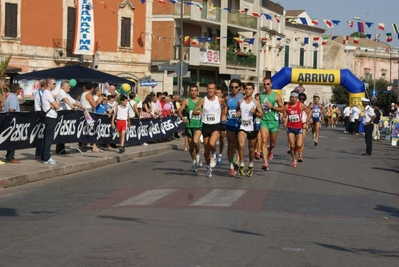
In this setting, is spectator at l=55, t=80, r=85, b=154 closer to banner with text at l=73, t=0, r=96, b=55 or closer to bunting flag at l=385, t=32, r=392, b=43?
banner with text at l=73, t=0, r=96, b=55

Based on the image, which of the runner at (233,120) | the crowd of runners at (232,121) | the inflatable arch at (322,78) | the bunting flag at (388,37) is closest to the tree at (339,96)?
the bunting flag at (388,37)

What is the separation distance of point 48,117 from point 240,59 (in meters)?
43.3

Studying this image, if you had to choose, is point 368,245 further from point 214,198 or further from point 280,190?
point 280,190

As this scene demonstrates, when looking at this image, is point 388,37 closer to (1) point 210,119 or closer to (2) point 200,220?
(1) point 210,119

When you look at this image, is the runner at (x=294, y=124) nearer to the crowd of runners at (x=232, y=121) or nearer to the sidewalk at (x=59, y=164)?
the crowd of runners at (x=232, y=121)

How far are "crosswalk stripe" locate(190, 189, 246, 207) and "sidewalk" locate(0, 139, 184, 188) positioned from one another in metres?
3.88

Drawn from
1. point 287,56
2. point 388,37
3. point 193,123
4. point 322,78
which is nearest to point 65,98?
point 193,123

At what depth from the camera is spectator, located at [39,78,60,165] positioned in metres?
17.1

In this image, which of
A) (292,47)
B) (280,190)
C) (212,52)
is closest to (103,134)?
(280,190)

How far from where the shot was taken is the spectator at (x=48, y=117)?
17141mm

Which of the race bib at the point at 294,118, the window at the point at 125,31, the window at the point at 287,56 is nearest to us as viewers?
the race bib at the point at 294,118

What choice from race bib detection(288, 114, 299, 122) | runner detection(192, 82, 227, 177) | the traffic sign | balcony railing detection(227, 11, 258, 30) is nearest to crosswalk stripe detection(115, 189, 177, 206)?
runner detection(192, 82, 227, 177)

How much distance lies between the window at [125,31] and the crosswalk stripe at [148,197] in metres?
33.2

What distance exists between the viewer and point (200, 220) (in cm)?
1014
